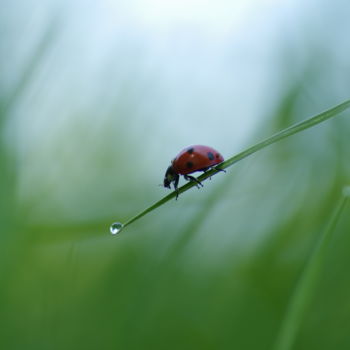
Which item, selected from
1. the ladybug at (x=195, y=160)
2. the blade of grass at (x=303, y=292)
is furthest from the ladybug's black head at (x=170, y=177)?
the blade of grass at (x=303, y=292)

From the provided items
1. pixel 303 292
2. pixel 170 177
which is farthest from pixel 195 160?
pixel 303 292

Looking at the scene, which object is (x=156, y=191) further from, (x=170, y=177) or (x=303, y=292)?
(x=303, y=292)

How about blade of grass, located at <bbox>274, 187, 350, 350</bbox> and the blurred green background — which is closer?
blade of grass, located at <bbox>274, 187, 350, 350</bbox>

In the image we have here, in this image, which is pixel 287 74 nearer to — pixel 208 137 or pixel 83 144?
pixel 208 137

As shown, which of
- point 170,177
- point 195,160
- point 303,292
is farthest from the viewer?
point 170,177

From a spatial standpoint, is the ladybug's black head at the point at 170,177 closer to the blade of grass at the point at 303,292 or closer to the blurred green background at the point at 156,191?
the blurred green background at the point at 156,191

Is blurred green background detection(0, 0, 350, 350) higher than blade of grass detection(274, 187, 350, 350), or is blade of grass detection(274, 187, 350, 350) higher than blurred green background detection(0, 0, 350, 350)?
blurred green background detection(0, 0, 350, 350)

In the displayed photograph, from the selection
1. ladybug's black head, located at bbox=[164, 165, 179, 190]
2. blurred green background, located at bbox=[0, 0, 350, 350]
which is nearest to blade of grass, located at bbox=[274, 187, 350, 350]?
blurred green background, located at bbox=[0, 0, 350, 350]

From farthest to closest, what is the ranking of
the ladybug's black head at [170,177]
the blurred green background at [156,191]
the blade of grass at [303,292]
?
the ladybug's black head at [170,177] → the blurred green background at [156,191] → the blade of grass at [303,292]

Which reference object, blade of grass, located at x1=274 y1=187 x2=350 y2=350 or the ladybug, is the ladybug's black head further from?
blade of grass, located at x1=274 y1=187 x2=350 y2=350

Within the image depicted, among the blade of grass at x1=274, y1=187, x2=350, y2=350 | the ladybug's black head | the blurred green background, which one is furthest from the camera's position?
the ladybug's black head

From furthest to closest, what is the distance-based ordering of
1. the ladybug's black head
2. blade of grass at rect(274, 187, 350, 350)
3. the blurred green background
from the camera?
the ladybug's black head → the blurred green background → blade of grass at rect(274, 187, 350, 350)
